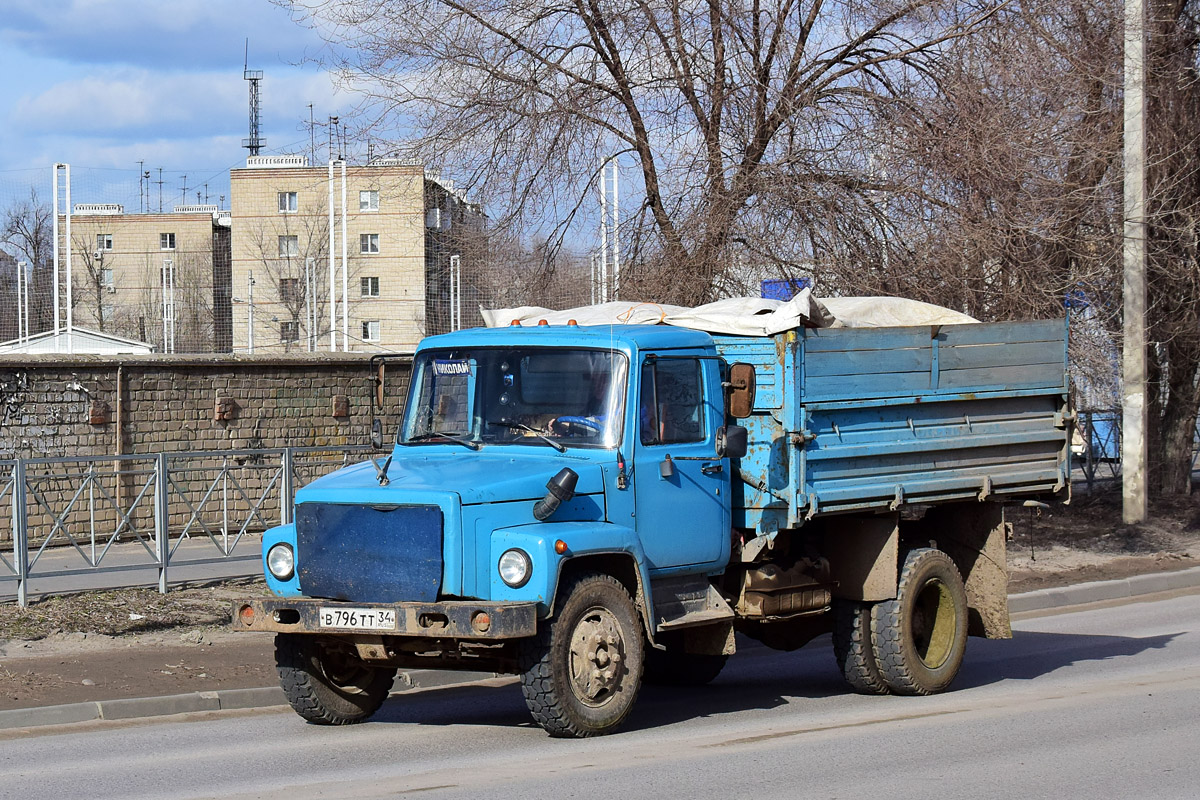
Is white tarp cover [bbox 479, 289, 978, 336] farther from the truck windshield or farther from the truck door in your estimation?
the truck windshield

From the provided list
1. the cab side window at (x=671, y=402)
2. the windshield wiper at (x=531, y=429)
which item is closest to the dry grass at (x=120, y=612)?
the windshield wiper at (x=531, y=429)

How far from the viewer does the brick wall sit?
15727mm

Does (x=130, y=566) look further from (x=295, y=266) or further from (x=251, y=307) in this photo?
(x=295, y=266)

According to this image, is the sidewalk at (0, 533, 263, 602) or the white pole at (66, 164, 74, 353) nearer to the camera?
the sidewalk at (0, 533, 263, 602)

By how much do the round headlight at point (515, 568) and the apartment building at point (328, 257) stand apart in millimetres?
9972

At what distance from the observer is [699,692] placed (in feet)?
33.5

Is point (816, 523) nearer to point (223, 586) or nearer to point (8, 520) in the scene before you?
point (223, 586)

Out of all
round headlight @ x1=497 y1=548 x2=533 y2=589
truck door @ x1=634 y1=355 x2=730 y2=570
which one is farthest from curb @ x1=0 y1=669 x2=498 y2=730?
round headlight @ x1=497 y1=548 x2=533 y2=589

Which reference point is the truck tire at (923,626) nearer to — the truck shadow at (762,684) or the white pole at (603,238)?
the truck shadow at (762,684)

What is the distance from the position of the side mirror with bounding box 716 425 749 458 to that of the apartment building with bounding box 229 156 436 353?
29.9 feet

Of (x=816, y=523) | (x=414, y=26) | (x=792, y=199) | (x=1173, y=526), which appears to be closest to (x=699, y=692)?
(x=816, y=523)

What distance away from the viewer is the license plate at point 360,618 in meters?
7.49

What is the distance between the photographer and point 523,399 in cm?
855

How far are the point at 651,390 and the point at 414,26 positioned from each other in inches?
363
